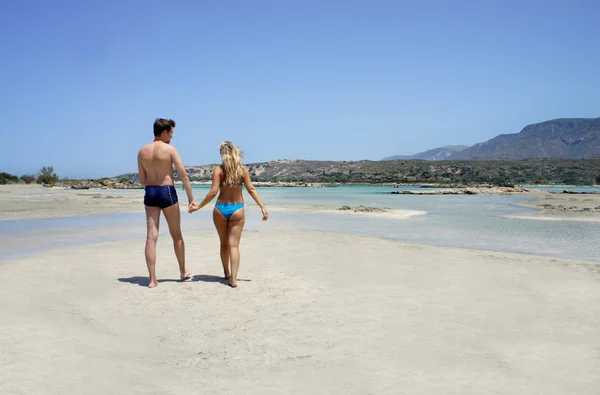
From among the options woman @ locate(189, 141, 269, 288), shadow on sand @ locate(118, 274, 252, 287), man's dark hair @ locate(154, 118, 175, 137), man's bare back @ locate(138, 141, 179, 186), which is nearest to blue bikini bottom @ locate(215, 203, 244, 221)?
woman @ locate(189, 141, 269, 288)

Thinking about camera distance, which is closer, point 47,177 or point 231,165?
point 231,165

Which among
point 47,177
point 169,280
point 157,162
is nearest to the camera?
point 157,162

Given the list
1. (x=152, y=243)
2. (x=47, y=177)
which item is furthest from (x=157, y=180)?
(x=47, y=177)

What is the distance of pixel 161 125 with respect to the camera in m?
6.48

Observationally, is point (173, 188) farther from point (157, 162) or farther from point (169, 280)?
point (169, 280)

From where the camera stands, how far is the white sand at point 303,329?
3438mm

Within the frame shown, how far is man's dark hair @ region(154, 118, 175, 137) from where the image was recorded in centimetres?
646

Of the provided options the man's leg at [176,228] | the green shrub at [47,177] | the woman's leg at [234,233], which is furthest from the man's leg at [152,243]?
the green shrub at [47,177]

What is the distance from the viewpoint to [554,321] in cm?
495

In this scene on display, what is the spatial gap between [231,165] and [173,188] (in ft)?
2.88

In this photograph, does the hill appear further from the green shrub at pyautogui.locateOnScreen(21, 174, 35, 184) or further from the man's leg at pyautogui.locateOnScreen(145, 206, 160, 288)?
the man's leg at pyautogui.locateOnScreen(145, 206, 160, 288)

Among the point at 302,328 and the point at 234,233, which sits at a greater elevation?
the point at 234,233

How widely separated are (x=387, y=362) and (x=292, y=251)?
5.96 metres

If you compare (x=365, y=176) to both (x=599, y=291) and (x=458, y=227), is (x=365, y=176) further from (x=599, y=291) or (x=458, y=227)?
(x=599, y=291)
